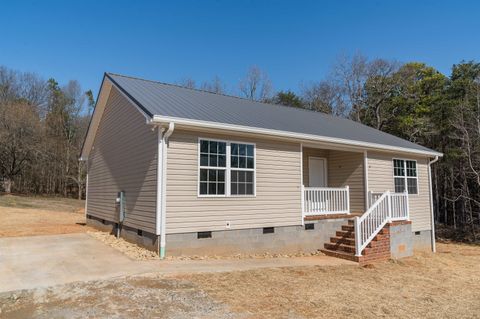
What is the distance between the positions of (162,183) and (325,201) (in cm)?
577

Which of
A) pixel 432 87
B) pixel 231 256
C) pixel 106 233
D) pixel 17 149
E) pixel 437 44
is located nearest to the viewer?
pixel 231 256

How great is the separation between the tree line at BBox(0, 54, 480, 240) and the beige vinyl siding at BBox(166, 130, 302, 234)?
500 inches

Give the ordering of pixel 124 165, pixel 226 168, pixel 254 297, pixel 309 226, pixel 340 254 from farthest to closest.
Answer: pixel 124 165 < pixel 309 226 < pixel 340 254 < pixel 226 168 < pixel 254 297

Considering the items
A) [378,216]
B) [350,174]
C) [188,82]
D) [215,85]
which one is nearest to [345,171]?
[350,174]

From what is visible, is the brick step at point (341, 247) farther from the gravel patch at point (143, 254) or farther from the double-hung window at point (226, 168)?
the double-hung window at point (226, 168)

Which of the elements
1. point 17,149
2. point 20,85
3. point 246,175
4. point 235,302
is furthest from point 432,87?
point 20,85

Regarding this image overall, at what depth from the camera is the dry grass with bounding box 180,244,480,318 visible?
16.9 ft

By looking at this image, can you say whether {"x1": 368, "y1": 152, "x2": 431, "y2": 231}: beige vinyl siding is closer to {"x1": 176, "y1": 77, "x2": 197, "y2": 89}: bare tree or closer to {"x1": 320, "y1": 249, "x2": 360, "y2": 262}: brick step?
{"x1": 320, "y1": 249, "x2": 360, "y2": 262}: brick step

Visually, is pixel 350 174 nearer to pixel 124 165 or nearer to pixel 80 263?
pixel 124 165

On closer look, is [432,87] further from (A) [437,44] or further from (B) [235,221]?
(B) [235,221]

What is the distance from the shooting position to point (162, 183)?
819 cm

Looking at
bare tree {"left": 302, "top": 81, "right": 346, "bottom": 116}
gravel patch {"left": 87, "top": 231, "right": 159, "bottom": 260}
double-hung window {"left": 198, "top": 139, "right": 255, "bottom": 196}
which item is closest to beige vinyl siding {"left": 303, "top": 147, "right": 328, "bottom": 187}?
double-hung window {"left": 198, "top": 139, "right": 255, "bottom": 196}

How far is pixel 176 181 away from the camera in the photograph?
330 inches

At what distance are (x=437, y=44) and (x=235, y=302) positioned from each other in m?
16.5
